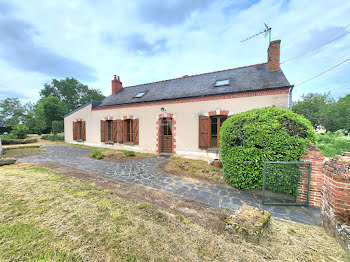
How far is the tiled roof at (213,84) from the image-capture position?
6664 mm

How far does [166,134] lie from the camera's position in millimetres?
8727

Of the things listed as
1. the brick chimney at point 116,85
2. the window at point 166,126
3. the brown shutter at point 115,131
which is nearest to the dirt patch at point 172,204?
the window at point 166,126

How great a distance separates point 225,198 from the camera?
336 centimetres

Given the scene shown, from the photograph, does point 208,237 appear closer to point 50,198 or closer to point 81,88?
point 50,198

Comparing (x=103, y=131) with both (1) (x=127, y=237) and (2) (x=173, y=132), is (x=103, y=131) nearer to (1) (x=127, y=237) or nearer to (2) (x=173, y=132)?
(2) (x=173, y=132)

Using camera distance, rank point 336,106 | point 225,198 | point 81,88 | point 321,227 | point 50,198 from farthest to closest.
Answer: point 81,88 < point 336,106 < point 225,198 < point 50,198 < point 321,227

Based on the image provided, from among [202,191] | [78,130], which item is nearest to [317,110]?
[202,191]

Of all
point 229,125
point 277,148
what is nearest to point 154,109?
point 229,125

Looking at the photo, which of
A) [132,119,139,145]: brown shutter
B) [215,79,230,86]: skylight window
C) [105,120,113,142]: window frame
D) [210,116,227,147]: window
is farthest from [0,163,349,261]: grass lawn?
[105,120,113,142]: window frame

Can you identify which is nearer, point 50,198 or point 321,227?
point 321,227

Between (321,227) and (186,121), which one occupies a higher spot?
(186,121)

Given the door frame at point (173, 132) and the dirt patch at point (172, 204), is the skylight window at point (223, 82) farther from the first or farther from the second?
the dirt patch at point (172, 204)

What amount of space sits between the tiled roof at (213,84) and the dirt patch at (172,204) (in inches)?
216

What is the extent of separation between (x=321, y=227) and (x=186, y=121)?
6182 millimetres
